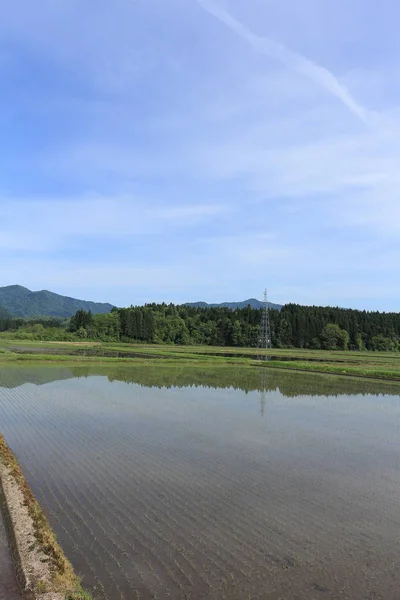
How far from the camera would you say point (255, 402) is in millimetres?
18188

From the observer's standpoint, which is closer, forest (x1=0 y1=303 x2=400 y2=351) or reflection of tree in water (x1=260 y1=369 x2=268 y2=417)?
reflection of tree in water (x1=260 y1=369 x2=268 y2=417)

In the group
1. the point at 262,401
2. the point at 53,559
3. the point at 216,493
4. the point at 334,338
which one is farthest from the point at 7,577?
the point at 334,338

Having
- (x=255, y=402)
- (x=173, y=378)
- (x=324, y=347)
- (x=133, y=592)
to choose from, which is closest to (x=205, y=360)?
(x=173, y=378)

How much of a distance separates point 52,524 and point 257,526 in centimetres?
295

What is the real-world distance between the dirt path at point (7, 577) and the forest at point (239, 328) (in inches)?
2919

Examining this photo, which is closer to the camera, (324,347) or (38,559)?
(38,559)

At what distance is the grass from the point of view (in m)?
4.56

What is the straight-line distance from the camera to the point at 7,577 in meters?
4.88

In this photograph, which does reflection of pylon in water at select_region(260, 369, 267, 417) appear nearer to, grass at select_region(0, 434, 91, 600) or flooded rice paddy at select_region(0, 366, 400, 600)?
flooded rice paddy at select_region(0, 366, 400, 600)

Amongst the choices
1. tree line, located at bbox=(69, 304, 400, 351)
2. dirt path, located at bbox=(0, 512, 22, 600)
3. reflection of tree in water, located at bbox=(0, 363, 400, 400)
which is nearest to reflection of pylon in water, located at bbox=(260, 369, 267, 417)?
reflection of tree in water, located at bbox=(0, 363, 400, 400)

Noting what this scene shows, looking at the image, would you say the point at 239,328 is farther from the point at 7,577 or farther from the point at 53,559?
the point at 7,577

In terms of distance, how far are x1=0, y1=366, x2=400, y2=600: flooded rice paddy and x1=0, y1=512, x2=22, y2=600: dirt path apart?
2.29 ft

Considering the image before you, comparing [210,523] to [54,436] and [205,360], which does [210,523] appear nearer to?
[54,436]

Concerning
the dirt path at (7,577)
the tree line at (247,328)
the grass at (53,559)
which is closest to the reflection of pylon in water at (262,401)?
the grass at (53,559)
